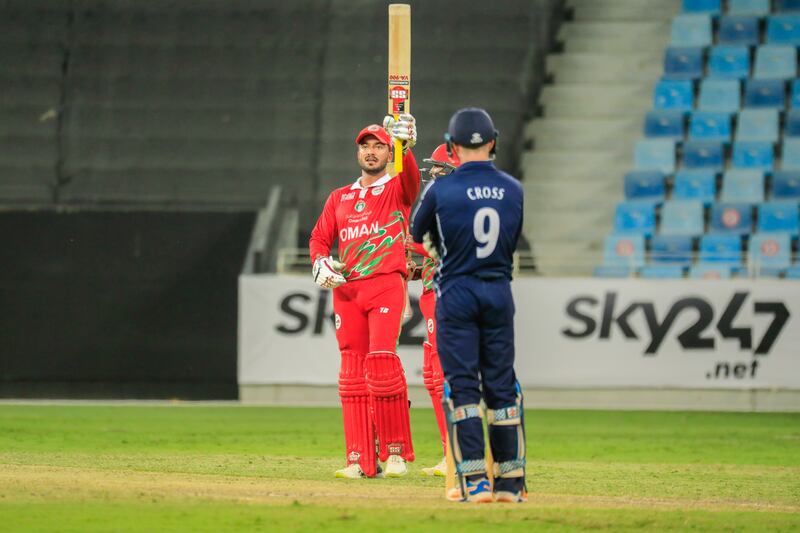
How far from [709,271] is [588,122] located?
4570 mm

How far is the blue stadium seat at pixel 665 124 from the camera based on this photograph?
71.5 ft

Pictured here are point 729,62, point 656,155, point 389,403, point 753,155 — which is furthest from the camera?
point 729,62

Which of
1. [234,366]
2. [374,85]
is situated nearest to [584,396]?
[234,366]

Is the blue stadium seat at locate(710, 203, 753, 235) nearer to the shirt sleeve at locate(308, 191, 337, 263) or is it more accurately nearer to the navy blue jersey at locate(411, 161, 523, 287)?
the shirt sleeve at locate(308, 191, 337, 263)

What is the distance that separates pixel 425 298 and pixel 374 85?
12312 mm

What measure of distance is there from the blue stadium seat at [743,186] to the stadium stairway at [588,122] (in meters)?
1.60

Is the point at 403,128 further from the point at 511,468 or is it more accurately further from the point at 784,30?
→ the point at 784,30

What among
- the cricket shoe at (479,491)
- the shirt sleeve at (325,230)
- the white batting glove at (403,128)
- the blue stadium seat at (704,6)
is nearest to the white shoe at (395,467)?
the shirt sleeve at (325,230)

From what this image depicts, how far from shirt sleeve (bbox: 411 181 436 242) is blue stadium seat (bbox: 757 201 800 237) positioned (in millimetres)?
13812

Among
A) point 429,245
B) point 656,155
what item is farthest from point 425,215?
point 656,155

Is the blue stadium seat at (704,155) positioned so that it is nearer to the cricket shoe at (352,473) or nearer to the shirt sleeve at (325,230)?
the shirt sleeve at (325,230)

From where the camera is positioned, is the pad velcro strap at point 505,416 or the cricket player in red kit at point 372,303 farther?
the cricket player in red kit at point 372,303

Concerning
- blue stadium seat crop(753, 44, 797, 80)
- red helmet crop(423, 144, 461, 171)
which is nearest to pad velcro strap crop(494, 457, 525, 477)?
red helmet crop(423, 144, 461, 171)

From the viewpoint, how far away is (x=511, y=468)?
7234mm
